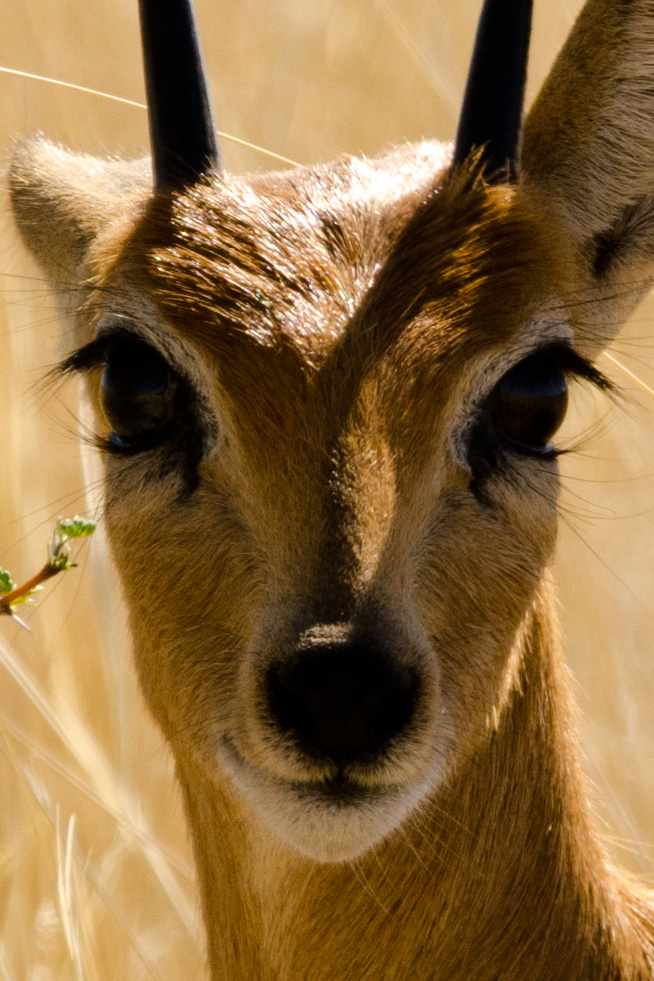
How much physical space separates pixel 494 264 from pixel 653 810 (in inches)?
281

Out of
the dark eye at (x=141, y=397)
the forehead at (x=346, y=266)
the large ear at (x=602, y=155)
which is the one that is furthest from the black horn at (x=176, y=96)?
the large ear at (x=602, y=155)

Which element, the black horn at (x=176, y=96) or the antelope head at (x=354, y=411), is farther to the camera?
the black horn at (x=176, y=96)

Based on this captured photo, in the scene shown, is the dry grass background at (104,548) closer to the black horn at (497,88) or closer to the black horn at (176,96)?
the black horn at (176,96)

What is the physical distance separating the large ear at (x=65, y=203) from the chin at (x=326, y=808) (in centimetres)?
240

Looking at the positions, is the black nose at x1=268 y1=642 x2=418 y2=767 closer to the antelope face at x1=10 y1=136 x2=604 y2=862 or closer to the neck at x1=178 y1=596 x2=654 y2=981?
the antelope face at x1=10 y1=136 x2=604 y2=862

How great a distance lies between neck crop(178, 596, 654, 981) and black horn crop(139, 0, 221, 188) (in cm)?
199

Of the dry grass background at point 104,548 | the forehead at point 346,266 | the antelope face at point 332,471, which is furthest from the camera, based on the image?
the dry grass background at point 104,548

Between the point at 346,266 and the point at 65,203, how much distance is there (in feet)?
6.33

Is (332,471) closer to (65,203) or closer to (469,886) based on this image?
(469,886)

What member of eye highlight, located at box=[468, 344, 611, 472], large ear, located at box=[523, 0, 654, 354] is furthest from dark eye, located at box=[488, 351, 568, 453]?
large ear, located at box=[523, 0, 654, 354]

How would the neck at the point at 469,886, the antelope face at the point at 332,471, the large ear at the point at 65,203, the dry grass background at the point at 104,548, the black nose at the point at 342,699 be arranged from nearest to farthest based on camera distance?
the black nose at the point at 342,699, the antelope face at the point at 332,471, the neck at the point at 469,886, the large ear at the point at 65,203, the dry grass background at the point at 104,548

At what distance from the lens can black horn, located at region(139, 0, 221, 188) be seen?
4.22m

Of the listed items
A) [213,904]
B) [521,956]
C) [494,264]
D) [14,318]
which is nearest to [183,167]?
[494,264]

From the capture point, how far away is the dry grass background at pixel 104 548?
8188 millimetres
